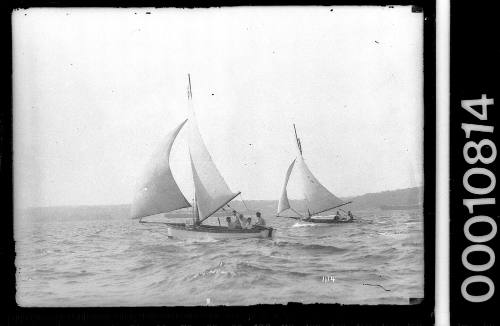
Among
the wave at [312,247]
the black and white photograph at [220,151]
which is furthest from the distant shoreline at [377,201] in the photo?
the wave at [312,247]

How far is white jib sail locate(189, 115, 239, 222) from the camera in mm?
2102

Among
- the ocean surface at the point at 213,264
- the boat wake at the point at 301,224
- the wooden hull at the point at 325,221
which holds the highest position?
the wooden hull at the point at 325,221

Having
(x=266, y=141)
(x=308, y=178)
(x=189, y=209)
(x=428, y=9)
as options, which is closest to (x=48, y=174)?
(x=189, y=209)

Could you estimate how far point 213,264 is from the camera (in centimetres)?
209

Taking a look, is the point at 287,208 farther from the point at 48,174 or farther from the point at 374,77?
the point at 48,174

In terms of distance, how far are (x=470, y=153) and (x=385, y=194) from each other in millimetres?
305

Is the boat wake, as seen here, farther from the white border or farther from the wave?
the white border

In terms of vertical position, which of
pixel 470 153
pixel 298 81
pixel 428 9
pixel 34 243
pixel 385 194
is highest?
pixel 428 9

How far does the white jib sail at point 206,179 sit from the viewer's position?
2102 mm

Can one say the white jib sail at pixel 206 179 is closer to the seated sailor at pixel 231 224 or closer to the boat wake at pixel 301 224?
the seated sailor at pixel 231 224

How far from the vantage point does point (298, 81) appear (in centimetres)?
211

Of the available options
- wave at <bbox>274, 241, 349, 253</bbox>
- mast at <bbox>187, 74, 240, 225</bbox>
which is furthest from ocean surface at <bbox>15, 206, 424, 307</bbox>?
mast at <bbox>187, 74, 240, 225</bbox>

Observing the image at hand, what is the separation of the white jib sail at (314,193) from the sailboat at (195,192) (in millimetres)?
173

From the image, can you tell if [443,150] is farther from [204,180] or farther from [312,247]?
[204,180]
